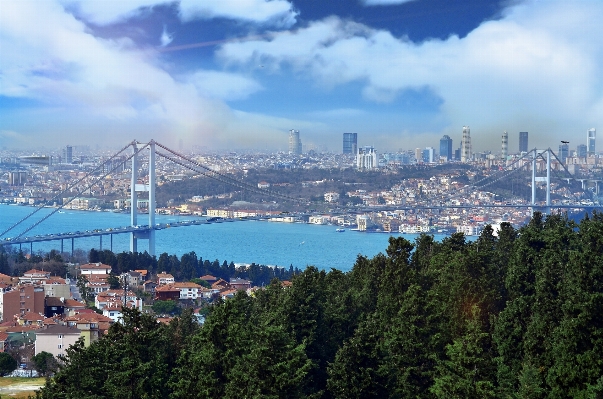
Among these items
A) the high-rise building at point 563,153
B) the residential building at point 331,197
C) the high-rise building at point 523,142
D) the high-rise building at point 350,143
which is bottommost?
the residential building at point 331,197

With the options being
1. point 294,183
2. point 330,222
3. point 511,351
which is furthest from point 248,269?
point 294,183

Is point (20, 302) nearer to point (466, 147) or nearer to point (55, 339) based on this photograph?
point (55, 339)

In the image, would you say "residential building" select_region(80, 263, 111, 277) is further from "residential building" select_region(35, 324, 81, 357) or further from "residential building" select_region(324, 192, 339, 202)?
"residential building" select_region(324, 192, 339, 202)

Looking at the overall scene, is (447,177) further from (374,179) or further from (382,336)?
(382,336)

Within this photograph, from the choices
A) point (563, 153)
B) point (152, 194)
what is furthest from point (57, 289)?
point (563, 153)

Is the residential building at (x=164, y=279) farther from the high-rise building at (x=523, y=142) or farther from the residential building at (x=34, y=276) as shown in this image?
the high-rise building at (x=523, y=142)

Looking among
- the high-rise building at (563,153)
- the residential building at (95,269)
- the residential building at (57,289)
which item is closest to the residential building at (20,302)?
the residential building at (57,289)
